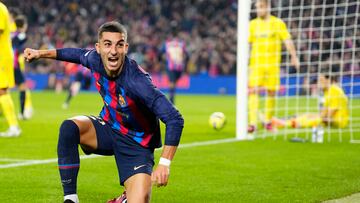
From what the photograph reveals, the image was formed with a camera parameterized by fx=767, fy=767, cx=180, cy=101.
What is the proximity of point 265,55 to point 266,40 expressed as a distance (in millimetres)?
255

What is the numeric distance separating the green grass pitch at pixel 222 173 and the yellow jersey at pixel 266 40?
1.49 m

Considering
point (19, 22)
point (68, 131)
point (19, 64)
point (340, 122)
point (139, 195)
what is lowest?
point (340, 122)

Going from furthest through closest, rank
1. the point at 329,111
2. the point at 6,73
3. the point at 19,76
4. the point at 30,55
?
1. the point at 19,76
2. the point at 329,111
3. the point at 6,73
4. the point at 30,55

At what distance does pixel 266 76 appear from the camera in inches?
489

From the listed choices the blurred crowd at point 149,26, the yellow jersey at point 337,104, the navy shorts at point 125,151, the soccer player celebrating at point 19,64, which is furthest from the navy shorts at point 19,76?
the blurred crowd at point 149,26

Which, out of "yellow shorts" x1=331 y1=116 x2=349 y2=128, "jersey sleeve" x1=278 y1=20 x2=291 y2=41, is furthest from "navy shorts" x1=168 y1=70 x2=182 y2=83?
"jersey sleeve" x1=278 y1=20 x2=291 y2=41

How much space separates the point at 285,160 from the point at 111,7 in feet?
99.1

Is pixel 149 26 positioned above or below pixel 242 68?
below

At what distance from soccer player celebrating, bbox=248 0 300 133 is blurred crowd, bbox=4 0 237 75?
1858 centimetres

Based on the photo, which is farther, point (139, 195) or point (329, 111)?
point (329, 111)

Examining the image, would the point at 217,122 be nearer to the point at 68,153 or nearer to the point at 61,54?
the point at 61,54

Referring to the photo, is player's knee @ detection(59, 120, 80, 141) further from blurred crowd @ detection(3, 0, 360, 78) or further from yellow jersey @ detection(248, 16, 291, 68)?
blurred crowd @ detection(3, 0, 360, 78)

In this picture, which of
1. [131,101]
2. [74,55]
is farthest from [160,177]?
[74,55]

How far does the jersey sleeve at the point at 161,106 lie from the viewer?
15.5 ft
